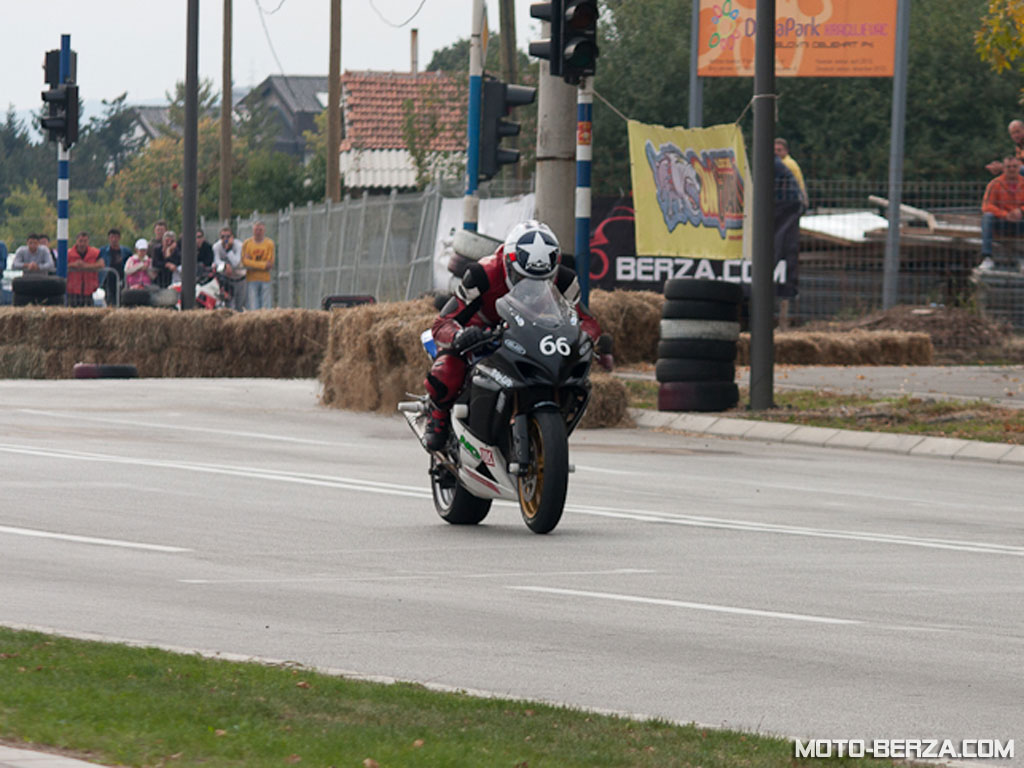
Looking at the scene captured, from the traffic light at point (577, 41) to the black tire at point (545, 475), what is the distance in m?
8.44

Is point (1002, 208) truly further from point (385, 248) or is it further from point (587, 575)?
point (587, 575)

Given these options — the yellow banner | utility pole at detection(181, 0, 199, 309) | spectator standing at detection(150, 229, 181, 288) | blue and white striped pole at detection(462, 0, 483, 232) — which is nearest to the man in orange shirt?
the yellow banner

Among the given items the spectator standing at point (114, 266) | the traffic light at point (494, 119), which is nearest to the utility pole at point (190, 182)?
the spectator standing at point (114, 266)

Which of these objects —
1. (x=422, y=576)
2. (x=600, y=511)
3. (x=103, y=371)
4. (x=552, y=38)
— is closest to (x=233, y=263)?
(x=103, y=371)

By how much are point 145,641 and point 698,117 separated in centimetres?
2861

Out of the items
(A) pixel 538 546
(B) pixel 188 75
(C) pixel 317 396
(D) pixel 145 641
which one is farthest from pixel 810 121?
(D) pixel 145 641

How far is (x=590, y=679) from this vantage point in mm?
7109

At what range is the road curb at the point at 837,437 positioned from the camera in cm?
1742

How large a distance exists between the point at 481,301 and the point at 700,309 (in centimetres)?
849

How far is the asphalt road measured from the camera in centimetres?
712

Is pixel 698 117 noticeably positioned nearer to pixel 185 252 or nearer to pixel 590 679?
pixel 185 252

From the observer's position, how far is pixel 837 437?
18.4 m

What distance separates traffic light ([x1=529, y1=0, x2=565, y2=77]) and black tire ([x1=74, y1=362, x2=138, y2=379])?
9788 mm

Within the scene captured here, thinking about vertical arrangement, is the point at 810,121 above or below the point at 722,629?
above
